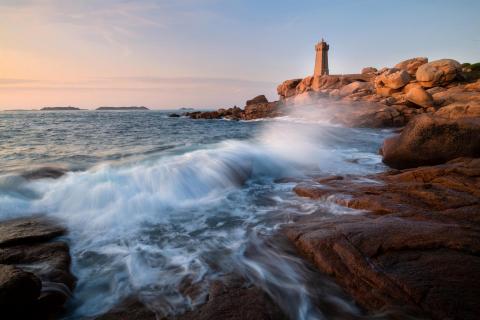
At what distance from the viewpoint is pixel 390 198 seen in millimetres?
4457

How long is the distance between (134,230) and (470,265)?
4.19 m

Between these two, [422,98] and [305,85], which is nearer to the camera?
[422,98]

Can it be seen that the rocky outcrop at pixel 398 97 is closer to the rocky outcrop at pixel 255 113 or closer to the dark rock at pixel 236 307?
the rocky outcrop at pixel 255 113

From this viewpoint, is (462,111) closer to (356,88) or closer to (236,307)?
(236,307)

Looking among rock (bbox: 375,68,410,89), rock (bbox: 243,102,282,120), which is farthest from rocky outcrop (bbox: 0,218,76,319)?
rock (bbox: 243,102,282,120)

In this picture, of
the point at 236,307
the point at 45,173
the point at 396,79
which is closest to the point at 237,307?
the point at 236,307

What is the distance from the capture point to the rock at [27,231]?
3482mm

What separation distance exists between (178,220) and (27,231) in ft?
6.89

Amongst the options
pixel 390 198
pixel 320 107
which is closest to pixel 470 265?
pixel 390 198

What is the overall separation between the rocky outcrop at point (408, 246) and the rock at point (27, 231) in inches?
131

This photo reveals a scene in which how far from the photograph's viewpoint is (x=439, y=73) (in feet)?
86.0

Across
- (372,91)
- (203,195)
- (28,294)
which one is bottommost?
(203,195)

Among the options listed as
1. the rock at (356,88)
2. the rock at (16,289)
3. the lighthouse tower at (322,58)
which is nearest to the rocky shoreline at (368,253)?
the rock at (16,289)

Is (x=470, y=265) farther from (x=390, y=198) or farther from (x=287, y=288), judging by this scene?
(x=390, y=198)
